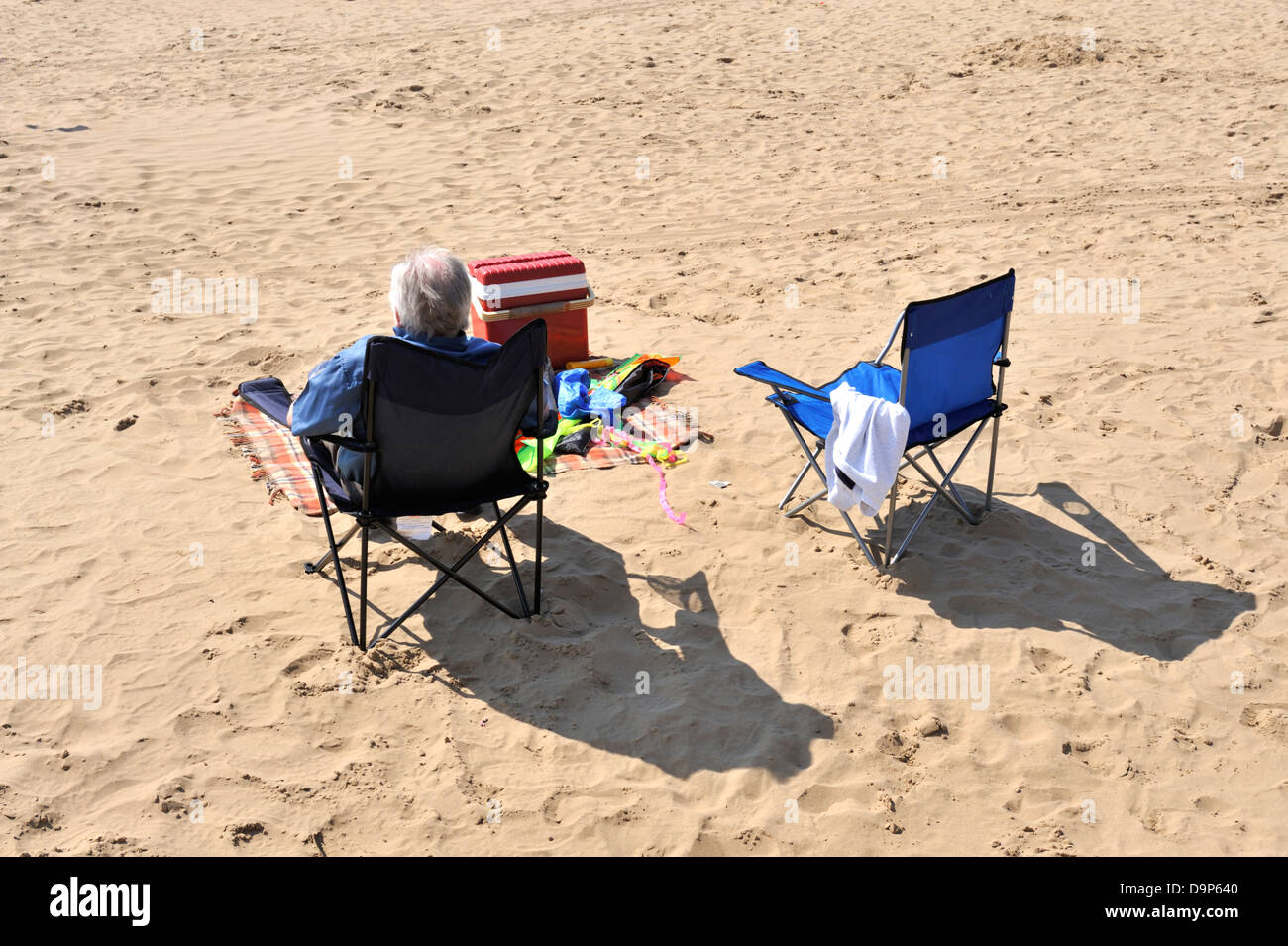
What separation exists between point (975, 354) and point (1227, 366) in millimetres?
→ 2278

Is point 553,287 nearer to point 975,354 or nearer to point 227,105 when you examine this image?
point 975,354

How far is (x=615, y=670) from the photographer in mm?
3781

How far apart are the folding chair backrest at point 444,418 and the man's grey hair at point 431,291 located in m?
0.33

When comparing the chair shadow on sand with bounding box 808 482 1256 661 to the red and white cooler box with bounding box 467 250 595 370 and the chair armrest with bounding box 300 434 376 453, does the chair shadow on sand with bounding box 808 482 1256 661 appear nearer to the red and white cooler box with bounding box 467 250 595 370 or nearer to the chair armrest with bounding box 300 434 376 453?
the chair armrest with bounding box 300 434 376 453

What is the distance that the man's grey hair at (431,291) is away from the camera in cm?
375

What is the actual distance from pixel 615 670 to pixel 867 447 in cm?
123

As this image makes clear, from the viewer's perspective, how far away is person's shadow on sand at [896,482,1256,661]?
3969 millimetres

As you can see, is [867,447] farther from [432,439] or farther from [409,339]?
[409,339]

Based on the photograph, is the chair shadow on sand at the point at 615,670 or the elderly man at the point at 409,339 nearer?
the chair shadow on sand at the point at 615,670

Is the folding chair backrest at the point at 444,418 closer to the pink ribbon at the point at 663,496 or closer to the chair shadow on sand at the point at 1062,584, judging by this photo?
the pink ribbon at the point at 663,496

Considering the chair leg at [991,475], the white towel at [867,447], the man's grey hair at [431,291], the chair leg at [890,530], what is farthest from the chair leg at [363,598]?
the chair leg at [991,475]

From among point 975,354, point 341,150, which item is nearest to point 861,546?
point 975,354

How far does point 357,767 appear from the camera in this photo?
333cm

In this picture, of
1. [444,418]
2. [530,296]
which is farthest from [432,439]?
[530,296]
